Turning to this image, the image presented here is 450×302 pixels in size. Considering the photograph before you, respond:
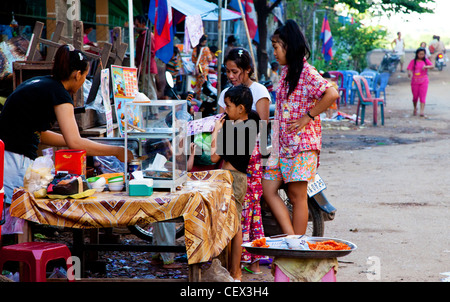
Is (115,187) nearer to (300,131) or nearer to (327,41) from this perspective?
(300,131)

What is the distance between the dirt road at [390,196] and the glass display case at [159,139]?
1.58m

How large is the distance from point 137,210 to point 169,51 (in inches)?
237

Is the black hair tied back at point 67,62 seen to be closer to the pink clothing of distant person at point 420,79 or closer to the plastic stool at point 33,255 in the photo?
the plastic stool at point 33,255

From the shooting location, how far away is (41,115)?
4203mm

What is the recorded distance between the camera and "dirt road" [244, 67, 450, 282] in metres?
5.46

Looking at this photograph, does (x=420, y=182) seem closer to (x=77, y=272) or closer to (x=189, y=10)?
(x=189, y=10)

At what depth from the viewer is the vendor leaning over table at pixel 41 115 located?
163 inches

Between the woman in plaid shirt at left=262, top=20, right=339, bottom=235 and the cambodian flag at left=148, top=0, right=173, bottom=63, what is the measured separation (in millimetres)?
4443

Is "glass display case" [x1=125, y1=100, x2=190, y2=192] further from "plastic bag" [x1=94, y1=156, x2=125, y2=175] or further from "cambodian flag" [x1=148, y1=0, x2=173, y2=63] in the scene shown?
"cambodian flag" [x1=148, y1=0, x2=173, y2=63]

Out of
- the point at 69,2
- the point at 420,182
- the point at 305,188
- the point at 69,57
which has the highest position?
the point at 69,2

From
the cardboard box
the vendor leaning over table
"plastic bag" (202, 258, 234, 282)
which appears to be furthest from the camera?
"plastic bag" (202, 258, 234, 282)

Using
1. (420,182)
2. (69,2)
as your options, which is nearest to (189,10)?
(69,2)

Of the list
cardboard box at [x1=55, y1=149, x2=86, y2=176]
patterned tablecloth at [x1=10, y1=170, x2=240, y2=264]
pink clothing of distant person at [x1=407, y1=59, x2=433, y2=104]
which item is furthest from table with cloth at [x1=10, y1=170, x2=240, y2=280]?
pink clothing of distant person at [x1=407, y1=59, x2=433, y2=104]
